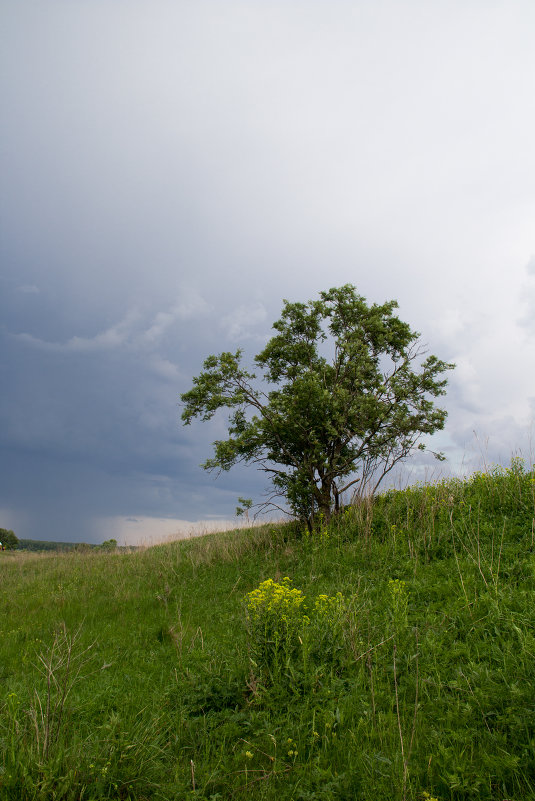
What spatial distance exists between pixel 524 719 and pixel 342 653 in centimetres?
194

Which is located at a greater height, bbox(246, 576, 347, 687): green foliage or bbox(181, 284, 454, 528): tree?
bbox(181, 284, 454, 528): tree

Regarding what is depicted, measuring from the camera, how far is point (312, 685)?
4500 millimetres

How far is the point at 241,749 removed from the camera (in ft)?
12.8

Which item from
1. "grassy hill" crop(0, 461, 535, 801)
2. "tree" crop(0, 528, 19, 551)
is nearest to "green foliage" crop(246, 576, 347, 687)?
"grassy hill" crop(0, 461, 535, 801)

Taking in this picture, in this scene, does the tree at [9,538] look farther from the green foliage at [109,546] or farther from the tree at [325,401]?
the tree at [325,401]

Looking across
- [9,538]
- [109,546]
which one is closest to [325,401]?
[109,546]

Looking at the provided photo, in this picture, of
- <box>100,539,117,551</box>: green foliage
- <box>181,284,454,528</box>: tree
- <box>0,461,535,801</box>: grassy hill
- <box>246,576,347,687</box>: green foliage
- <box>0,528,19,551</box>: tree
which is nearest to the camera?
<box>0,461,535,801</box>: grassy hill

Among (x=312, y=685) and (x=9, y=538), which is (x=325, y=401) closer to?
(x=312, y=685)

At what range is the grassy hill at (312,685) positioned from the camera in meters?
3.28

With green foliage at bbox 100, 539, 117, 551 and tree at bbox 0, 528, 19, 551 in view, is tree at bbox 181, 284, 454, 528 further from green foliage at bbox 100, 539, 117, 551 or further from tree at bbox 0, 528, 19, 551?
tree at bbox 0, 528, 19, 551

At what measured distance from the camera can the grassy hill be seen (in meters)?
3.28

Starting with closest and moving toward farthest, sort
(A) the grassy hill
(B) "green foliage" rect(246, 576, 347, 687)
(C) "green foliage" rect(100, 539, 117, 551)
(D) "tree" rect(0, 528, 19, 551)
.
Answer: (A) the grassy hill < (B) "green foliage" rect(246, 576, 347, 687) < (C) "green foliage" rect(100, 539, 117, 551) < (D) "tree" rect(0, 528, 19, 551)

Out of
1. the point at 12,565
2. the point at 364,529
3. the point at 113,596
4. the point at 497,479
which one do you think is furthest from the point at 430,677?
the point at 12,565

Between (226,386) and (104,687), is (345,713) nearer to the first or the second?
Answer: (104,687)
